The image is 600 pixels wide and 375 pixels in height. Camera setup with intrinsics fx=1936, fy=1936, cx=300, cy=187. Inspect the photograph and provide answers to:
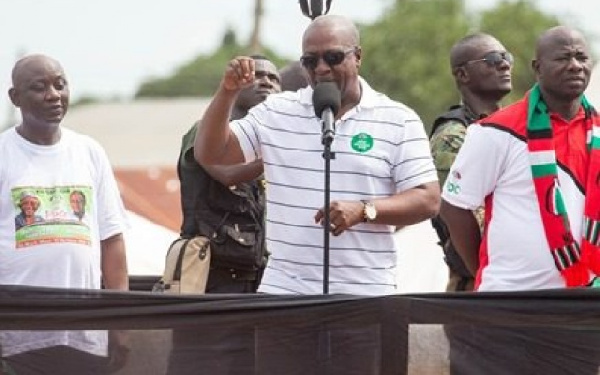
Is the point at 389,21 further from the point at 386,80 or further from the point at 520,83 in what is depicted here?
the point at 520,83

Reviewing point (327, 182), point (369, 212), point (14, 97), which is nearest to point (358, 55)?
point (369, 212)

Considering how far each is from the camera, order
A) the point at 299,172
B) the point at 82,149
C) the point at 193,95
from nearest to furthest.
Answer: the point at 299,172
the point at 82,149
the point at 193,95

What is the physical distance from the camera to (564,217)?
8094mm

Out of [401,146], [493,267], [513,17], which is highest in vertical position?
[513,17]

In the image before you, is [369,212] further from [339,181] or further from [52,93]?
[52,93]

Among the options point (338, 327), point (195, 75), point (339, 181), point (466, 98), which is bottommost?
point (338, 327)

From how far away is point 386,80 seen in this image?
3073 inches

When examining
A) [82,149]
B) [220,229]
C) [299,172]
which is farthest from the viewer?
[220,229]

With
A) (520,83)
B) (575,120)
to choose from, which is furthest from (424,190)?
(520,83)

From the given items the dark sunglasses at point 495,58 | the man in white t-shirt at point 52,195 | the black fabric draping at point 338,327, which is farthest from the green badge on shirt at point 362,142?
the dark sunglasses at point 495,58

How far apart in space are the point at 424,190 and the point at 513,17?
6981 cm

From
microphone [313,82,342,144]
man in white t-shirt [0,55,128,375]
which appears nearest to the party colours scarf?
microphone [313,82,342,144]

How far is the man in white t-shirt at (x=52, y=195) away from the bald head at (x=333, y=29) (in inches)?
48.8

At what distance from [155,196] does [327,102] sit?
18.7 meters
